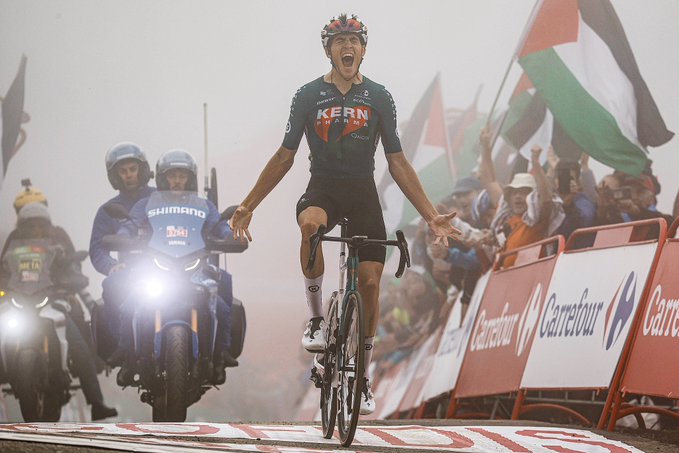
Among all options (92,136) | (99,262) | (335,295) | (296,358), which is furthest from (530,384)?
(92,136)

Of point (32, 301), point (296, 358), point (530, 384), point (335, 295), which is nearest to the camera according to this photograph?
point (335, 295)

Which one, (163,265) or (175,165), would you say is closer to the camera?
(163,265)

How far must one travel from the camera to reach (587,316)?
9.32 metres

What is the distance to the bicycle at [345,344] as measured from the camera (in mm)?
6535

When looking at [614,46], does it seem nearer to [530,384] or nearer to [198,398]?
[530,384]

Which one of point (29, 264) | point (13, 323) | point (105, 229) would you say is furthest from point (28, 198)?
point (13, 323)

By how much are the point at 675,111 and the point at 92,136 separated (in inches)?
192

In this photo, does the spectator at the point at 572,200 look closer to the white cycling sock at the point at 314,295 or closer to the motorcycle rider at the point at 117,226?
the motorcycle rider at the point at 117,226

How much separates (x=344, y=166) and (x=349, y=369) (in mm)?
1337

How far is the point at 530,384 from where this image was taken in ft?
31.5

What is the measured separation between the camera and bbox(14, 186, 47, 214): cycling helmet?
36.2ft

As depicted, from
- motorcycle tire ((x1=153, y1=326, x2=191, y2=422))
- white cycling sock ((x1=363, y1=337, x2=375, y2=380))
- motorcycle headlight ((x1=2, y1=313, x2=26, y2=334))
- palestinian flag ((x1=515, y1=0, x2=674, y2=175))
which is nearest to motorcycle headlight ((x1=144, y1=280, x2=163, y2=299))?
motorcycle tire ((x1=153, y1=326, x2=191, y2=422))

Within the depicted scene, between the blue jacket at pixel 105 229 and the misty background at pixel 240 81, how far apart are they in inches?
6.2

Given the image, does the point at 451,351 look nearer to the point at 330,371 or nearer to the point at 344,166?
the point at 344,166
